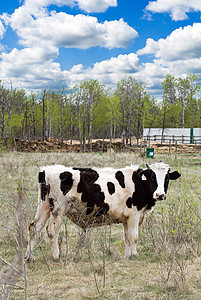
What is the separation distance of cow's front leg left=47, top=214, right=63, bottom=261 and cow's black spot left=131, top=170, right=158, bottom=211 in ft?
5.05

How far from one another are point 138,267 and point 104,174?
1887 mm

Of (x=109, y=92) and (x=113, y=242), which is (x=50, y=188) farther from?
(x=109, y=92)

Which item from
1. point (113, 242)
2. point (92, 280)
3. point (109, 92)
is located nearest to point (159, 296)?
point (92, 280)

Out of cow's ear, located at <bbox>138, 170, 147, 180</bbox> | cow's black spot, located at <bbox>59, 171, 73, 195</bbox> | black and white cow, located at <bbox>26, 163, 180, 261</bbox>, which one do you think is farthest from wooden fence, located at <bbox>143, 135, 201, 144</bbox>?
cow's black spot, located at <bbox>59, 171, 73, 195</bbox>

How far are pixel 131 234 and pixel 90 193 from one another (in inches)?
45.1

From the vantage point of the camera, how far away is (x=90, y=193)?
5.91m

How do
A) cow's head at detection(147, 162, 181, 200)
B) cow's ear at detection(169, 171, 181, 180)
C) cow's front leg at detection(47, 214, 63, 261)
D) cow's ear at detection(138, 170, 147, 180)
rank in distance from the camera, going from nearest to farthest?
cow's front leg at detection(47, 214, 63, 261) < cow's head at detection(147, 162, 181, 200) < cow's ear at detection(138, 170, 147, 180) < cow's ear at detection(169, 171, 181, 180)

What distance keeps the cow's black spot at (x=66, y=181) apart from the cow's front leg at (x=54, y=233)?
19.2 inches

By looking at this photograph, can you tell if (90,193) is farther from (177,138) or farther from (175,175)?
(177,138)

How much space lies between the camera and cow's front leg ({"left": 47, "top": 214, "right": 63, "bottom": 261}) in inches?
220

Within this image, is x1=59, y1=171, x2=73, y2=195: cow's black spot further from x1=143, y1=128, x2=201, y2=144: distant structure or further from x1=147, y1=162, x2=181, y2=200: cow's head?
x1=143, y1=128, x2=201, y2=144: distant structure

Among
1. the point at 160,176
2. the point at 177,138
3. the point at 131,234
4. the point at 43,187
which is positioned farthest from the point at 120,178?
the point at 177,138

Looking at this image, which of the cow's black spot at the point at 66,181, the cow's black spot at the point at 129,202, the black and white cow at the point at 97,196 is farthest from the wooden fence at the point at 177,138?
the cow's black spot at the point at 66,181

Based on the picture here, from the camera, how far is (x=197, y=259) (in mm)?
5363
